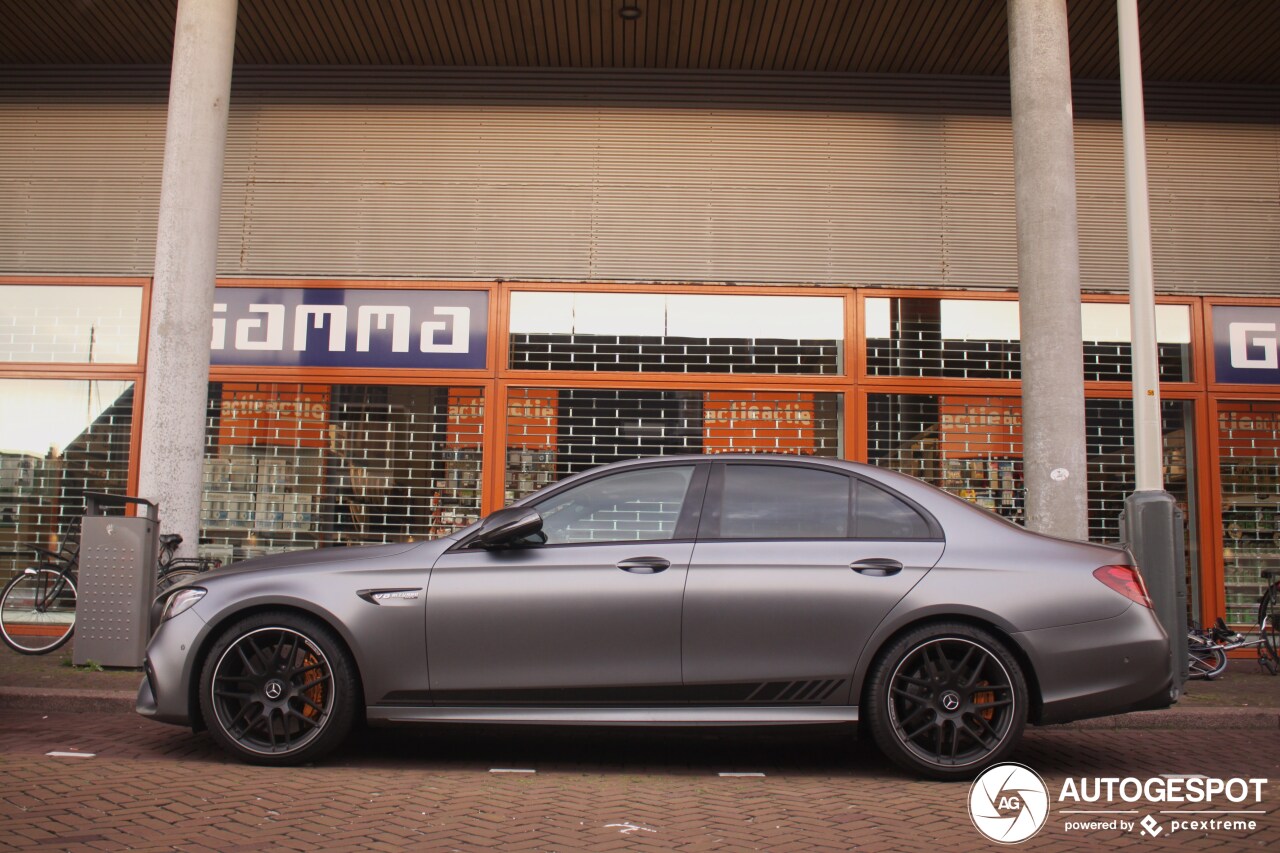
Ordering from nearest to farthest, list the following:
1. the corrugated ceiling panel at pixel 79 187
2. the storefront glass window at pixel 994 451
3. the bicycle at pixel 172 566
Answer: the bicycle at pixel 172 566, the storefront glass window at pixel 994 451, the corrugated ceiling panel at pixel 79 187

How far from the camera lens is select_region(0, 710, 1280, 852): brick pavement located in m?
4.25

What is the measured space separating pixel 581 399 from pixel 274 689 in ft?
19.4

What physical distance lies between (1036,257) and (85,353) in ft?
30.0

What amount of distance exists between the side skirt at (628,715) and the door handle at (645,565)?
65 cm

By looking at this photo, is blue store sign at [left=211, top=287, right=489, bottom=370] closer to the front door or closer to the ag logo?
the front door

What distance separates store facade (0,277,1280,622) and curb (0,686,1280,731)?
3766 millimetres

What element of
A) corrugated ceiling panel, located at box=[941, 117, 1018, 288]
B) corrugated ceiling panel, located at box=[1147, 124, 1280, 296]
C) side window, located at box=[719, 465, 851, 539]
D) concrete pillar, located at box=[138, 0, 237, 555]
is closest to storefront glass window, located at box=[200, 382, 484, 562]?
concrete pillar, located at box=[138, 0, 237, 555]

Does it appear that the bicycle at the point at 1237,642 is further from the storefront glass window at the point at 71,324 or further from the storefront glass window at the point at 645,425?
the storefront glass window at the point at 71,324

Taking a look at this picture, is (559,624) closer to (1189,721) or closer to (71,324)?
(1189,721)

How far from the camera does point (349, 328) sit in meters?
11.1

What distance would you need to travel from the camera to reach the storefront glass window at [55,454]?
36.3 feet

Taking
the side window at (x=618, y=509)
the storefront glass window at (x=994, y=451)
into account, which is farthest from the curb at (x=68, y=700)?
the storefront glass window at (x=994, y=451)

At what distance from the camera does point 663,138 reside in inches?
454

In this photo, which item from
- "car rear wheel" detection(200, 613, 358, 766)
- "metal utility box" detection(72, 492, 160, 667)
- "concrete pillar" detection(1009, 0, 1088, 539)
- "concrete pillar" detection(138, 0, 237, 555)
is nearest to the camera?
"car rear wheel" detection(200, 613, 358, 766)
